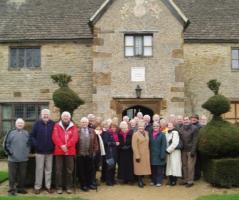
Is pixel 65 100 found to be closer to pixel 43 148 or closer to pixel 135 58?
pixel 43 148

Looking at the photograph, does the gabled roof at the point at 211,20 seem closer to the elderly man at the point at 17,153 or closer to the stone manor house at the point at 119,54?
the stone manor house at the point at 119,54

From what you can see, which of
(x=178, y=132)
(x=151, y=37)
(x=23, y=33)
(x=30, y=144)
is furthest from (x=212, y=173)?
(x=23, y=33)

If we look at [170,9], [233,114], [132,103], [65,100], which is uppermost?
[170,9]

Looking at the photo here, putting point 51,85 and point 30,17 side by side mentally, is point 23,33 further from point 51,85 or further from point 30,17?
point 51,85

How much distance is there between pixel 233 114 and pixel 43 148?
499 inches

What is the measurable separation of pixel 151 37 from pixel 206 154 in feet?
27.0

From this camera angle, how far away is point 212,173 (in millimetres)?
12648

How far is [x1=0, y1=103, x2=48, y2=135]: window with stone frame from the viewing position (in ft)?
73.2

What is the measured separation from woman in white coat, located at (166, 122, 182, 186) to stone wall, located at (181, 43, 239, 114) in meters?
9.33

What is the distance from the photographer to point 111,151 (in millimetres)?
12961

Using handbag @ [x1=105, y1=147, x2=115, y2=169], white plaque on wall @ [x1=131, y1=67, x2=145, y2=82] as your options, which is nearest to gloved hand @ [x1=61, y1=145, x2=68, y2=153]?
handbag @ [x1=105, y1=147, x2=115, y2=169]

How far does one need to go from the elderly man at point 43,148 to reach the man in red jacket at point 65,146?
0.16 m

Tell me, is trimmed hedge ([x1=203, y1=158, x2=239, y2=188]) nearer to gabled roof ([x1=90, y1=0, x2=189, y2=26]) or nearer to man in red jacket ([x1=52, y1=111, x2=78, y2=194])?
man in red jacket ([x1=52, y1=111, x2=78, y2=194])

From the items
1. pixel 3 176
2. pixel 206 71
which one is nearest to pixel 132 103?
pixel 206 71
